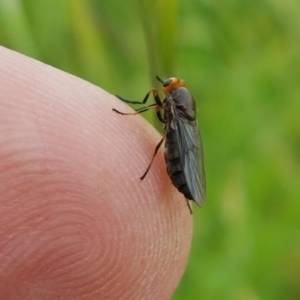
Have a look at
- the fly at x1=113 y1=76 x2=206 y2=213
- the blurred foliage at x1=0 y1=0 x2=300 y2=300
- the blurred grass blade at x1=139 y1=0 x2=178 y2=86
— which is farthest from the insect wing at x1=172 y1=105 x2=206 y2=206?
the blurred grass blade at x1=139 y1=0 x2=178 y2=86

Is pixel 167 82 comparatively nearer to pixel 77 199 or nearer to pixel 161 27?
pixel 161 27

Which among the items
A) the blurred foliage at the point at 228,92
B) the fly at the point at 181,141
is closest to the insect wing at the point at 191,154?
the fly at the point at 181,141

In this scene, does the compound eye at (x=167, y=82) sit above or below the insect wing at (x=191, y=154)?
above

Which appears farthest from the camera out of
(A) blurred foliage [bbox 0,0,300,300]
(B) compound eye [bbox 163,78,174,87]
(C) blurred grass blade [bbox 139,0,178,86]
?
(A) blurred foliage [bbox 0,0,300,300]

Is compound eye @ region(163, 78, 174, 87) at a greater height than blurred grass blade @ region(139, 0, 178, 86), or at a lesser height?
lesser

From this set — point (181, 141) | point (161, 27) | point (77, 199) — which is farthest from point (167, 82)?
point (77, 199)

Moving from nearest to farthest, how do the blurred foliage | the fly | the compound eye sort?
the fly, the compound eye, the blurred foliage

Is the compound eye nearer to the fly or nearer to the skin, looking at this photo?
the fly

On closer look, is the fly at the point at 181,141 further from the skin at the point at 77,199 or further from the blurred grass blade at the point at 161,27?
the blurred grass blade at the point at 161,27
